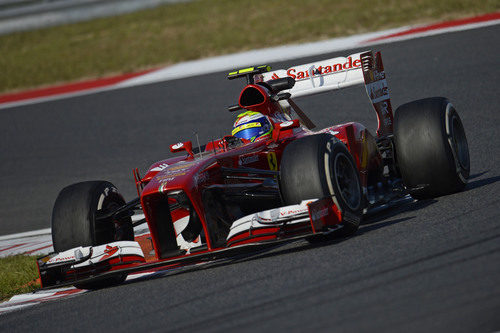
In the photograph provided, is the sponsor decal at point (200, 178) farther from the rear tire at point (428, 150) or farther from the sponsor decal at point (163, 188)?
the rear tire at point (428, 150)

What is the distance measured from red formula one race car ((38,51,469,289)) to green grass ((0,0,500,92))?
10.7 meters

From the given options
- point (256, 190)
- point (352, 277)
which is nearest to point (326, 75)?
point (256, 190)

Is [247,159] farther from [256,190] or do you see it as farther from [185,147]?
[185,147]

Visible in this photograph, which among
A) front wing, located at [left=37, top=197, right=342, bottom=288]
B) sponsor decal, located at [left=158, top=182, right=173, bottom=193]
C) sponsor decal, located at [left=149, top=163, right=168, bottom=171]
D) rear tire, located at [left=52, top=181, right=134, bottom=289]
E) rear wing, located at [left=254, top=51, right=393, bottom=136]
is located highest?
rear wing, located at [left=254, top=51, right=393, bottom=136]

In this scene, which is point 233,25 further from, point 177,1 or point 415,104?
point 415,104

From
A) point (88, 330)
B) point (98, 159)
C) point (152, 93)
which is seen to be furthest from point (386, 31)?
→ point (88, 330)


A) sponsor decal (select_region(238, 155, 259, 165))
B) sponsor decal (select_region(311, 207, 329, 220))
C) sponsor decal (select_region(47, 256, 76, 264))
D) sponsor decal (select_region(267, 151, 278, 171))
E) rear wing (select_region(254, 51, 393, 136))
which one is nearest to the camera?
sponsor decal (select_region(311, 207, 329, 220))

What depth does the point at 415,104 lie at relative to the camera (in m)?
8.00

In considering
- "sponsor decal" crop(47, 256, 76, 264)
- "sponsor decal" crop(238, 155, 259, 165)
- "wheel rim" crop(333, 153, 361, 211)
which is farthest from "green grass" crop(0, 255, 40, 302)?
"wheel rim" crop(333, 153, 361, 211)

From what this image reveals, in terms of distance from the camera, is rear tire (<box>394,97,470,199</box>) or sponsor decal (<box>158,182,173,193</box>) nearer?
sponsor decal (<box>158,182,173,193</box>)

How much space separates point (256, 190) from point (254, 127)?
80 cm

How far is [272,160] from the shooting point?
7.68 metres

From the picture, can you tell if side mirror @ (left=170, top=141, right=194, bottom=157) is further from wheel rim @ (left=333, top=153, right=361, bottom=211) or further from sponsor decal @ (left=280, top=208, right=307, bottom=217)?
sponsor decal @ (left=280, top=208, right=307, bottom=217)

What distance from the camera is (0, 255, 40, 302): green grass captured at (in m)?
8.18
